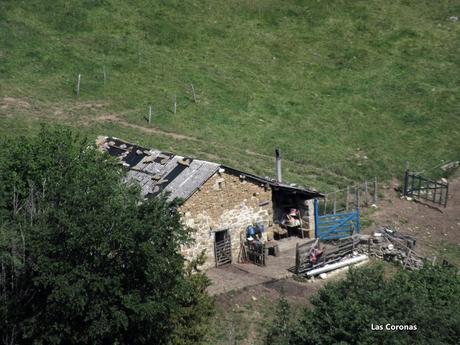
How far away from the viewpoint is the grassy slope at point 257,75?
5950 centimetres

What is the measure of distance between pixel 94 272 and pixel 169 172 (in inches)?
456

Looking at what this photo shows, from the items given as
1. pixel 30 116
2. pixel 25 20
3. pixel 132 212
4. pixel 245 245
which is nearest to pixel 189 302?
pixel 132 212

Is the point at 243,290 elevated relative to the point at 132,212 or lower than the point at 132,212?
lower

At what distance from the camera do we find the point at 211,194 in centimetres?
4006

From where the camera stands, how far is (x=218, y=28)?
71.8m

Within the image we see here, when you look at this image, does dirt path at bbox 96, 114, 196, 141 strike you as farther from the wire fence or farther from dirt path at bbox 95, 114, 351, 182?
the wire fence

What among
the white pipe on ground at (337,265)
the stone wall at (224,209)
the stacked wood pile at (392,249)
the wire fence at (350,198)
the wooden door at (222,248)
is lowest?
the wire fence at (350,198)

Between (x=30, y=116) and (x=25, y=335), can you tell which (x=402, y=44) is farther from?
(x=25, y=335)

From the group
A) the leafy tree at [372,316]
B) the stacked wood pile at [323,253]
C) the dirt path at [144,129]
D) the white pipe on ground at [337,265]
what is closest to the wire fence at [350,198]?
the stacked wood pile at [323,253]

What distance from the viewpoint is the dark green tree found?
30.1m

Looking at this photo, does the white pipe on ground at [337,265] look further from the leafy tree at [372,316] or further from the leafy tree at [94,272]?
the leafy tree at [94,272]

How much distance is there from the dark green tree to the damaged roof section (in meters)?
9.47

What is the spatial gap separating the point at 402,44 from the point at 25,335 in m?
52.6

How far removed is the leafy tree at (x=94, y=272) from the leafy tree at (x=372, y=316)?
4.22 m
